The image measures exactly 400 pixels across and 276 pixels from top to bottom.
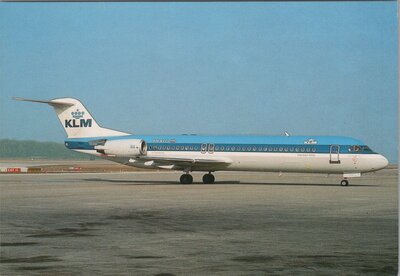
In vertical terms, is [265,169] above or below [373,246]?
above

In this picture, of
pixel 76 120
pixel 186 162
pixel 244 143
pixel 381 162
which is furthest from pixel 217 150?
pixel 76 120

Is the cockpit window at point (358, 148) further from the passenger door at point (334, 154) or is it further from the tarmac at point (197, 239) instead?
the tarmac at point (197, 239)

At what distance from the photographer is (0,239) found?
10.4 m

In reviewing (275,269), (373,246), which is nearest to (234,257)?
(275,269)

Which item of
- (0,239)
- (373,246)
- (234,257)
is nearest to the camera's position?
(234,257)

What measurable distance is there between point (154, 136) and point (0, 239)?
2330cm

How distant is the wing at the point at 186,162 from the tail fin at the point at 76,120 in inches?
154

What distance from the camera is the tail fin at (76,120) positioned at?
3522 centimetres

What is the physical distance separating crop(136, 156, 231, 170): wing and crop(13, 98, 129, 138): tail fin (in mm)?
3912

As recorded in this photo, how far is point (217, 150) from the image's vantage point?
32125 millimetres

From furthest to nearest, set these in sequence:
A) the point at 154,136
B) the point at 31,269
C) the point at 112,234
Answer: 1. the point at 154,136
2. the point at 112,234
3. the point at 31,269

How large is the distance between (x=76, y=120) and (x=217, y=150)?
9075 mm

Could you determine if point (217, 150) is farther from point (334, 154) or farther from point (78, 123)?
point (78, 123)

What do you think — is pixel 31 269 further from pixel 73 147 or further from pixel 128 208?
pixel 73 147
